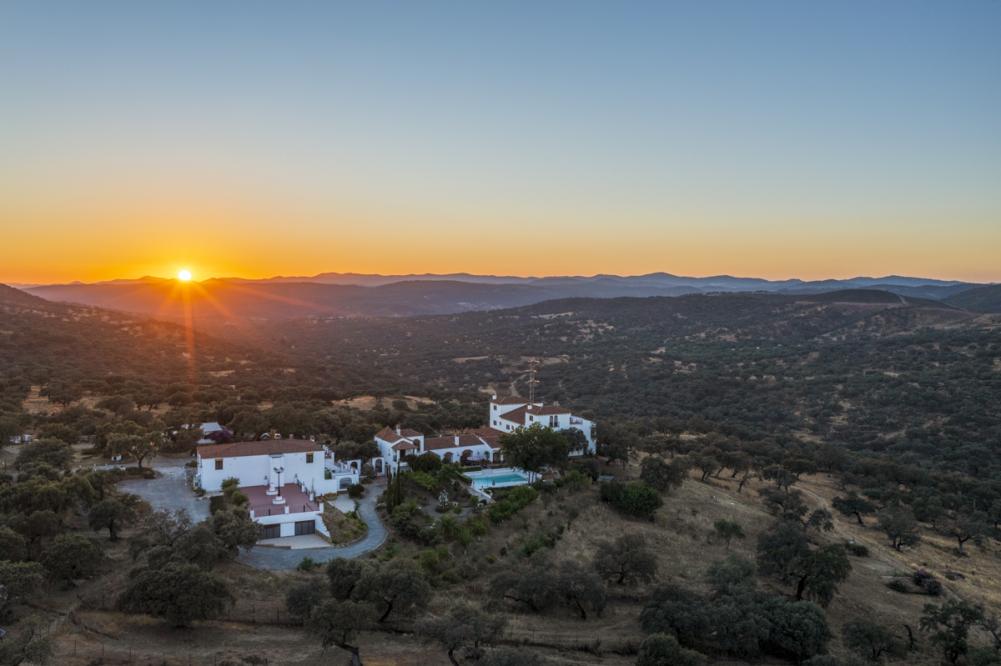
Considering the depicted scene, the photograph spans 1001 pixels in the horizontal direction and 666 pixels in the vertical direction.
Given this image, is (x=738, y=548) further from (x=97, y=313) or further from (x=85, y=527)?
(x=97, y=313)

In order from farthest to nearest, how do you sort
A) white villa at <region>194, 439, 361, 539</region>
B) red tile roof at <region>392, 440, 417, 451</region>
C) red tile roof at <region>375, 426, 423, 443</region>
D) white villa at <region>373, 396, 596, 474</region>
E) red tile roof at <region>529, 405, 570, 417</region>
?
red tile roof at <region>529, 405, 570, 417</region> → red tile roof at <region>375, 426, 423, 443</region> → white villa at <region>373, 396, 596, 474</region> → red tile roof at <region>392, 440, 417, 451</region> → white villa at <region>194, 439, 361, 539</region>

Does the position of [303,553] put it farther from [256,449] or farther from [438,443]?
[438,443]

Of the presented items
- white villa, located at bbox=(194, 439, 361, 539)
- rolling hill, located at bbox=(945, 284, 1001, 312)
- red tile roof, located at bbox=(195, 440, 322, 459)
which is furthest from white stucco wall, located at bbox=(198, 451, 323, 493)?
rolling hill, located at bbox=(945, 284, 1001, 312)

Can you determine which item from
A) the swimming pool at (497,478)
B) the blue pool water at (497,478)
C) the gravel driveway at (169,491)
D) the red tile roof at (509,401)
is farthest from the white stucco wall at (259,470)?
the red tile roof at (509,401)

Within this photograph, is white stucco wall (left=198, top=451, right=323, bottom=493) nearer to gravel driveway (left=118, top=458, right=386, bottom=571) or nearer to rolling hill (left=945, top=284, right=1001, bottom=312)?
gravel driveway (left=118, top=458, right=386, bottom=571)

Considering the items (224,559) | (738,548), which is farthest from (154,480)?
(738,548)

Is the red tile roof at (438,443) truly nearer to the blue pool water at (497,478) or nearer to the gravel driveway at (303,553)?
the blue pool water at (497,478)
